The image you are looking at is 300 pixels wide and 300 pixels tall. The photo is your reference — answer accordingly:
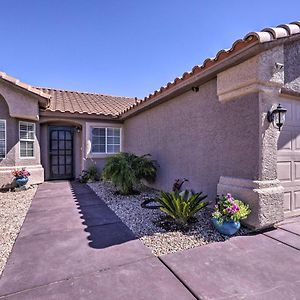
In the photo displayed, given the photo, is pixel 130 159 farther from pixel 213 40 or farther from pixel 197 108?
pixel 213 40

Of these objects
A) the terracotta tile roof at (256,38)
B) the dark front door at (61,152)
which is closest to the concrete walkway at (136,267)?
the terracotta tile roof at (256,38)

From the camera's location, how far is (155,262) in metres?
3.35

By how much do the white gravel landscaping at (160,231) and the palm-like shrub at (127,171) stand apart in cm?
109

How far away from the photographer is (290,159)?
5.18 meters

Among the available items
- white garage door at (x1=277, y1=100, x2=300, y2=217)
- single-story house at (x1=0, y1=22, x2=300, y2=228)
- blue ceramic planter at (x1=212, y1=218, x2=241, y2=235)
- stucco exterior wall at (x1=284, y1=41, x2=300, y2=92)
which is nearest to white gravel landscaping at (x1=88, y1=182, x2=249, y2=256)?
blue ceramic planter at (x1=212, y1=218, x2=241, y2=235)

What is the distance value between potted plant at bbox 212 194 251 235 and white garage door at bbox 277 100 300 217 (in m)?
1.41

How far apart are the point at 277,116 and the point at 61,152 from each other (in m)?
10.9

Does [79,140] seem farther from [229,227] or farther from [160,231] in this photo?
[229,227]

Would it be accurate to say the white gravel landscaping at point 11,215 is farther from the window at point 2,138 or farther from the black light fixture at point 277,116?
the black light fixture at point 277,116

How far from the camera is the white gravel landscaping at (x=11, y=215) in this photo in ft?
12.9

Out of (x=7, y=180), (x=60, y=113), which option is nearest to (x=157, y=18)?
(x=60, y=113)

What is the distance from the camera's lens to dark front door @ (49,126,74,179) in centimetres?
1174

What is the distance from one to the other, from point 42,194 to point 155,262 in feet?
21.7

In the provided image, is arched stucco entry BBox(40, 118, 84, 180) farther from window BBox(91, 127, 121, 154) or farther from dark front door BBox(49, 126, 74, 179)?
window BBox(91, 127, 121, 154)
